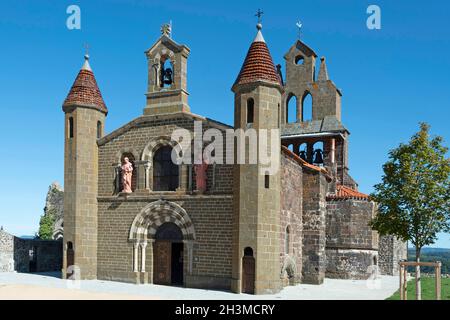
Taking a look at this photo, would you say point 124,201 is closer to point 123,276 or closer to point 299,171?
point 123,276

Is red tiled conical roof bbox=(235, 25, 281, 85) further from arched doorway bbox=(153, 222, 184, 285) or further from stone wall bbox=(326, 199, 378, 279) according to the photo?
stone wall bbox=(326, 199, 378, 279)

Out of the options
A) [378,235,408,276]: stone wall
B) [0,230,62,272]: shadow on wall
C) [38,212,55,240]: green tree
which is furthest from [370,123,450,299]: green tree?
[38,212,55,240]: green tree

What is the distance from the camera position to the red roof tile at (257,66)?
2008 cm

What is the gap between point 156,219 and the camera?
22.1m

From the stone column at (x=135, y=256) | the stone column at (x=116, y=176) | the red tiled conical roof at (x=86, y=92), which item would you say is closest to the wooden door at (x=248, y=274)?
the stone column at (x=135, y=256)

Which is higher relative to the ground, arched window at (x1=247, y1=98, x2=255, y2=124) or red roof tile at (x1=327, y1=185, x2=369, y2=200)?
arched window at (x1=247, y1=98, x2=255, y2=124)

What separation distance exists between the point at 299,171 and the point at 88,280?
11814mm

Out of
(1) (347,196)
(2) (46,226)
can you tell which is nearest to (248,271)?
(1) (347,196)

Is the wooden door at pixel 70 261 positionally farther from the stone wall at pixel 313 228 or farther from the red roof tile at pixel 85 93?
the stone wall at pixel 313 228

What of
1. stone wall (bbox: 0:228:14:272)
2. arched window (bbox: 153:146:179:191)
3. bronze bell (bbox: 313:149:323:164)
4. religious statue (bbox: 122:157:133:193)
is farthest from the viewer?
bronze bell (bbox: 313:149:323:164)

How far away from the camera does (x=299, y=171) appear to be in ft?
82.2

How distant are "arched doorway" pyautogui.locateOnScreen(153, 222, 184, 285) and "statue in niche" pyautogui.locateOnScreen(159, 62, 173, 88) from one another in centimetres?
684

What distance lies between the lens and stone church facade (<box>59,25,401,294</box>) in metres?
19.6

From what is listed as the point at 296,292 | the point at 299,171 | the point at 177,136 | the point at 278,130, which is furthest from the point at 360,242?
the point at 177,136
